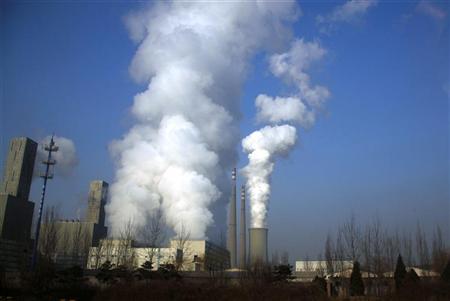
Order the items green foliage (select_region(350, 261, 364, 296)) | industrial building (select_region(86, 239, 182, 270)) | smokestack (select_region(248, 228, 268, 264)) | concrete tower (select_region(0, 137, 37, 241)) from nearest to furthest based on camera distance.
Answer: green foliage (select_region(350, 261, 364, 296)), smokestack (select_region(248, 228, 268, 264)), industrial building (select_region(86, 239, 182, 270)), concrete tower (select_region(0, 137, 37, 241))

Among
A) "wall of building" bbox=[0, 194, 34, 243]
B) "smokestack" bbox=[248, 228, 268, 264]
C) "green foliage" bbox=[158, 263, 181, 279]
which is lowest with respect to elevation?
"green foliage" bbox=[158, 263, 181, 279]

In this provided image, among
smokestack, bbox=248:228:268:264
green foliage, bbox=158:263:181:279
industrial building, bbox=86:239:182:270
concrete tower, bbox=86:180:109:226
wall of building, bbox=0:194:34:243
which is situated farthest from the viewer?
concrete tower, bbox=86:180:109:226

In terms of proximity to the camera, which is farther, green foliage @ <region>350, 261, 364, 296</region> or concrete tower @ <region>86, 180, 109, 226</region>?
concrete tower @ <region>86, 180, 109, 226</region>

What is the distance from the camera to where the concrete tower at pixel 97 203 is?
91.0 meters

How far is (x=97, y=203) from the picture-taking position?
9406 centimetres

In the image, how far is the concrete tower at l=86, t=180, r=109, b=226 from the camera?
91019 mm

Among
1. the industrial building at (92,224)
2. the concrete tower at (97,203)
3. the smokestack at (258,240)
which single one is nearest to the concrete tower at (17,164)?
the industrial building at (92,224)

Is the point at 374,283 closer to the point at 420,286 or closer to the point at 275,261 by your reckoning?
the point at 420,286

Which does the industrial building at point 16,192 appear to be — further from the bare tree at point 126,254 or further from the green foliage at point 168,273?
the green foliage at point 168,273

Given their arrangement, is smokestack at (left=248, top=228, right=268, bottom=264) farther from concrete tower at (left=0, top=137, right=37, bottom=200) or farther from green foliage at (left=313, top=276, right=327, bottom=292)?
concrete tower at (left=0, top=137, right=37, bottom=200)

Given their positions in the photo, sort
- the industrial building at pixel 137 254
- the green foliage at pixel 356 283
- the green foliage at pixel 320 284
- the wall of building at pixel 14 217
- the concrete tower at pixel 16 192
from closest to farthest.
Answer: the green foliage at pixel 320 284 < the green foliage at pixel 356 283 < the industrial building at pixel 137 254 < the wall of building at pixel 14 217 < the concrete tower at pixel 16 192

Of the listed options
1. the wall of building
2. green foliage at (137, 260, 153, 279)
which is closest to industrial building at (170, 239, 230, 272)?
green foliage at (137, 260, 153, 279)

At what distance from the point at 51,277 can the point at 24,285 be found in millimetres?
1397

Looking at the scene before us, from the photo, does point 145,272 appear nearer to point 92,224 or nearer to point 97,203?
point 92,224
